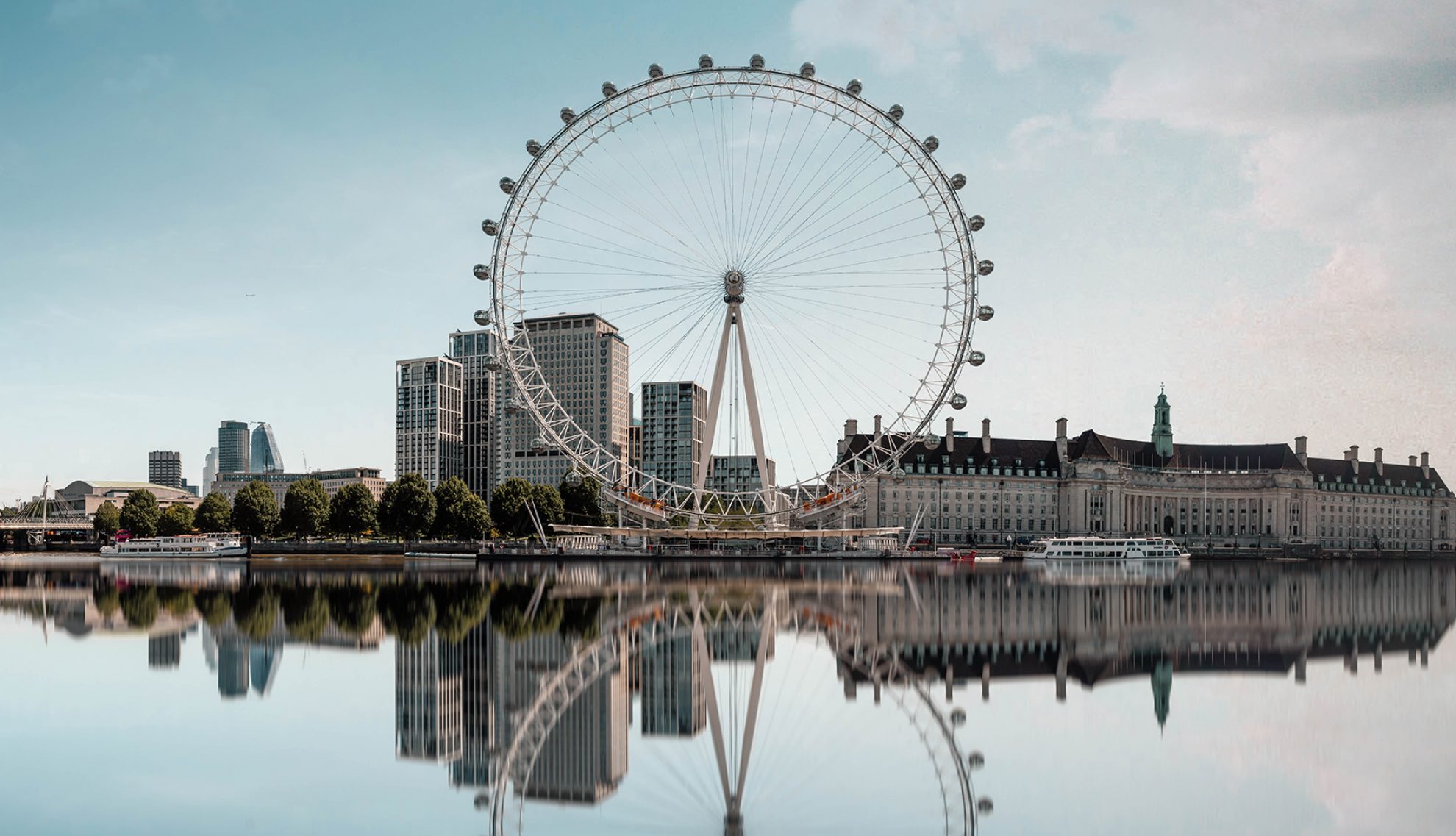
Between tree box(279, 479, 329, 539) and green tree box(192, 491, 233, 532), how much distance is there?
11074 mm

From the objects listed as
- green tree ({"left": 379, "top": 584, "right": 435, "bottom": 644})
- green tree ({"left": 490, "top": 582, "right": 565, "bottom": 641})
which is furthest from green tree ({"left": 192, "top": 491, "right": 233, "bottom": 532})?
green tree ({"left": 490, "top": 582, "right": 565, "bottom": 641})

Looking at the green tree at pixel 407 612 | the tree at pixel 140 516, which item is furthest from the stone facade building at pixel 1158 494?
the green tree at pixel 407 612

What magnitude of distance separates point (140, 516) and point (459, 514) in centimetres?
4210

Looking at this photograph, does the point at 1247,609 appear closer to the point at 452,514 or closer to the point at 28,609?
the point at 28,609

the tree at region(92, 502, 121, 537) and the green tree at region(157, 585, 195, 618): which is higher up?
the green tree at region(157, 585, 195, 618)

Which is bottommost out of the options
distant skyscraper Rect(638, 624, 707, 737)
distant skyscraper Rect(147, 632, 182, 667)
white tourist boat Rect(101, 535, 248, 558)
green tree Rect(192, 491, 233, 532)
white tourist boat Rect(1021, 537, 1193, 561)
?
white tourist boat Rect(1021, 537, 1193, 561)

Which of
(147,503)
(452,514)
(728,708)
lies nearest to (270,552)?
(452,514)

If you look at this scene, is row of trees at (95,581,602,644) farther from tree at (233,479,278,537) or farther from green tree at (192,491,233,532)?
green tree at (192,491,233,532)

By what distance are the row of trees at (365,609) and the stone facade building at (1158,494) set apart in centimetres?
8555

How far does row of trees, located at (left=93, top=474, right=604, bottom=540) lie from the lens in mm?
102562

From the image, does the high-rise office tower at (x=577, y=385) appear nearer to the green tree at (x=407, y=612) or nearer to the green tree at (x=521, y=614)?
→ the green tree at (x=407, y=612)

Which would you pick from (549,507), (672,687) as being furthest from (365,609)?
(549,507)

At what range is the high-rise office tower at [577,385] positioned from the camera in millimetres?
190000

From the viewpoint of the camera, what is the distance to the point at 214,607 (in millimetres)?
38656
